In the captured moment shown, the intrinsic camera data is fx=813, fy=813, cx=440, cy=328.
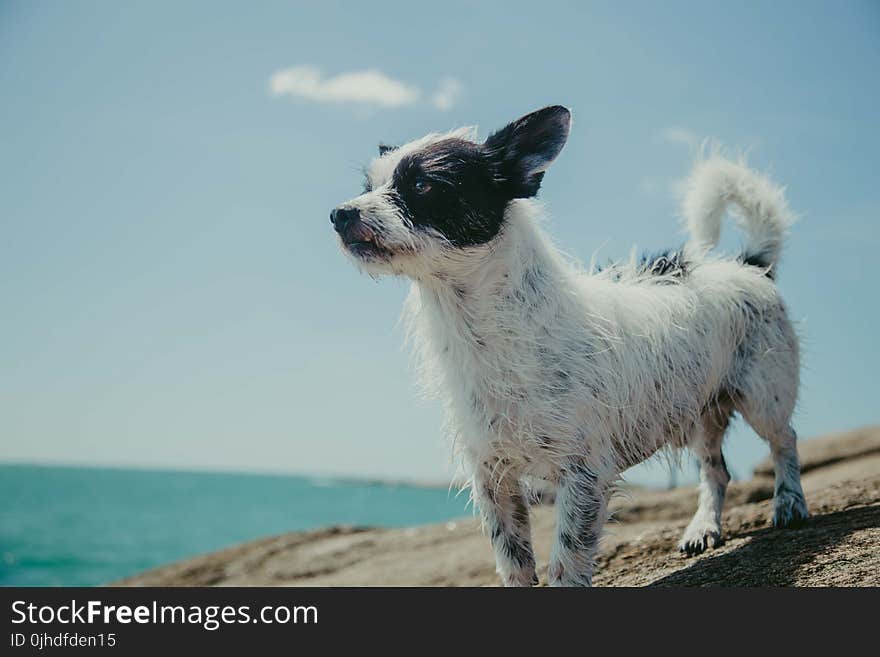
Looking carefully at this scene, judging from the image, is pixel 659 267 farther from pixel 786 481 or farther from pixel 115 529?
pixel 115 529

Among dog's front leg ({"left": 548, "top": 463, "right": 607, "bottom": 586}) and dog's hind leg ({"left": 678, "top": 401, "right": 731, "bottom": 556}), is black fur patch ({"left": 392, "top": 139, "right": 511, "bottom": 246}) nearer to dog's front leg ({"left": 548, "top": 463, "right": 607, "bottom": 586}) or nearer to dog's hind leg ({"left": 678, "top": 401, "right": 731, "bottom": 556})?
dog's front leg ({"left": 548, "top": 463, "right": 607, "bottom": 586})

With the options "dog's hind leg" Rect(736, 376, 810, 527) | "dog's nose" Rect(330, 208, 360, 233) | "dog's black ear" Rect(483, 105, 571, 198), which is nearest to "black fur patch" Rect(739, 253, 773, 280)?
"dog's hind leg" Rect(736, 376, 810, 527)

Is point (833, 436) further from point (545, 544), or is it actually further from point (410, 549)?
point (410, 549)

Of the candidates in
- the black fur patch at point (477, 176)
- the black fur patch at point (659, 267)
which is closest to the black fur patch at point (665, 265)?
the black fur patch at point (659, 267)

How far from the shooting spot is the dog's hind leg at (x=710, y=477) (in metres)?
5.54

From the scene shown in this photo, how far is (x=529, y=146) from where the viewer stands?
13.5 feet

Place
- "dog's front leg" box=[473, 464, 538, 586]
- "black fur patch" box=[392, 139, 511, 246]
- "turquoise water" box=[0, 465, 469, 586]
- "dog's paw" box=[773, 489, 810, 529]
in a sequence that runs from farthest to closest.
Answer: "turquoise water" box=[0, 465, 469, 586]
"dog's paw" box=[773, 489, 810, 529]
"dog's front leg" box=[473, 464, 538, 586]
"black fur patch" box=[392, 139, 511, 246]

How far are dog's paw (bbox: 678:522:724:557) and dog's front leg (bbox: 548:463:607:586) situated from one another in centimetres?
168

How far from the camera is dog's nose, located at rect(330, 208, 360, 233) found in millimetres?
3768

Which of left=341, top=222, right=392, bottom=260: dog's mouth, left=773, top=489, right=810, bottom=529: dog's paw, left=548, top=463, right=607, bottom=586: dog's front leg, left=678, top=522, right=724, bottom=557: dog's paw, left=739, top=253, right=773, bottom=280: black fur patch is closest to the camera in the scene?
left=341, top=222, right=392, bottom=260: dog's mouth

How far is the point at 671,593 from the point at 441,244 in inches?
72.2

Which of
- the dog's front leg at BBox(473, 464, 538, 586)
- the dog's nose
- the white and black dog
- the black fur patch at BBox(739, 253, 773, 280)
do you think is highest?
the black fur patch at BBox(739, 253, 773, 280)

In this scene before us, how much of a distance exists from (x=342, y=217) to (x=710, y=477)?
3570 millimetres

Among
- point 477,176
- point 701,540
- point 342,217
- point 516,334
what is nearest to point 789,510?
point 701,540
